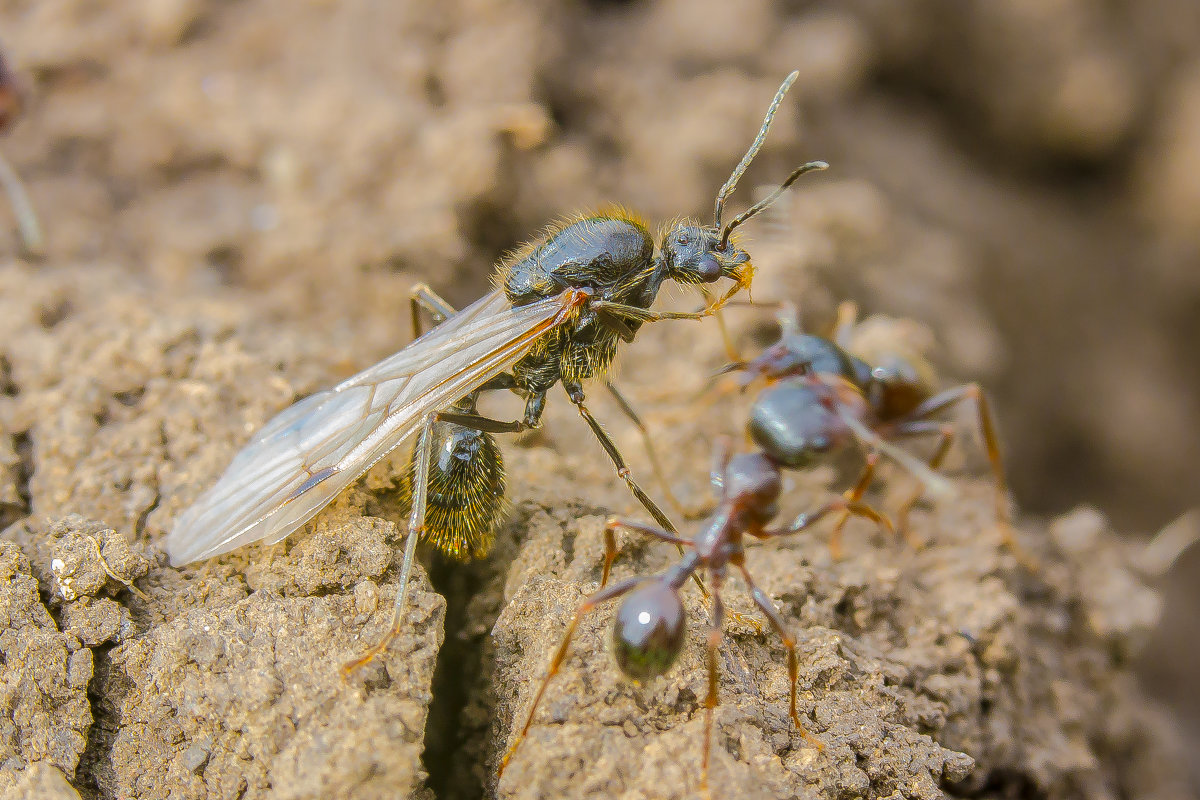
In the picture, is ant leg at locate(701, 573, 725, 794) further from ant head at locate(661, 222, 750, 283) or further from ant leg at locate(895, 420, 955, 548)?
ant leg at locate(895, 420, 955, 548)

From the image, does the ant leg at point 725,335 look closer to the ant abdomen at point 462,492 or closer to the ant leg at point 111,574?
the ant abdomen at point 462,492

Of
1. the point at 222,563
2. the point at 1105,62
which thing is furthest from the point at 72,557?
the point at 1105,62

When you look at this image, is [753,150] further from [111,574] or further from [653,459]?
[111,574]

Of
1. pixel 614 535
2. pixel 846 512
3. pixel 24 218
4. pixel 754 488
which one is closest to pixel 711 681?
pixel 614 535

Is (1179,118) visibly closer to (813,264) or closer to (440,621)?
(813,264)

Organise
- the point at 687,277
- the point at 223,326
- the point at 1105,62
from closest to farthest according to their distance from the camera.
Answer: the point at 687,277
the point at 223,326
the point at 1105,62

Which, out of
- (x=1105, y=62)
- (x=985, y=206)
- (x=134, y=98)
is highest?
(x=1105, y=62)

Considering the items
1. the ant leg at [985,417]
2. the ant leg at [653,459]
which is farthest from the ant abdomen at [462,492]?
the ant leg at [985,417]

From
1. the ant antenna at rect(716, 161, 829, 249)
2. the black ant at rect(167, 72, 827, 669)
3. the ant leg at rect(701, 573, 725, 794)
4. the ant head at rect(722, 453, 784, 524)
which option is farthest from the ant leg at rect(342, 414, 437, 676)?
the ant antenna at rect(716, 161, 829, 249)
